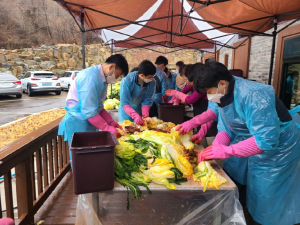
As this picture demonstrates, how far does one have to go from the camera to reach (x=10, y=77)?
47.8 feet

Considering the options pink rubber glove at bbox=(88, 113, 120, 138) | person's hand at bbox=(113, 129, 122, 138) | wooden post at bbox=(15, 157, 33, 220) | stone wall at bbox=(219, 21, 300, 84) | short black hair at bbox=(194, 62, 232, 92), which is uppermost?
stone wall at bbox=(219, 21, 300, 84)

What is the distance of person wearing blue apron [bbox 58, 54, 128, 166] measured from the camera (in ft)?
8.18

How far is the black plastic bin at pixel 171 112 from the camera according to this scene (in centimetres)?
389

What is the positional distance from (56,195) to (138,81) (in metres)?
2.21

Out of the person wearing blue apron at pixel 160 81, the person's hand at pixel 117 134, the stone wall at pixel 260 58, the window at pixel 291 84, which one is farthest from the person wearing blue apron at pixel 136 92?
the stone wall at pixel 260 58

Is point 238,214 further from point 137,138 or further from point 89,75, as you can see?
point 89,75

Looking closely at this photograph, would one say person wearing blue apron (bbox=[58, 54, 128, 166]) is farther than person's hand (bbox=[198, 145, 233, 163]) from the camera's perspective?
Yes

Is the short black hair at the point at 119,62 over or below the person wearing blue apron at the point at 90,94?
over

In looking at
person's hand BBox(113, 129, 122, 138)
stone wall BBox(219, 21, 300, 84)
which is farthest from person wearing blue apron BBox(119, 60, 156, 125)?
stone wall BBox(219, 21, 300, 84)

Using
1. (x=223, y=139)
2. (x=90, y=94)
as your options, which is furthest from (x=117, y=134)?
(x=223, y=139)

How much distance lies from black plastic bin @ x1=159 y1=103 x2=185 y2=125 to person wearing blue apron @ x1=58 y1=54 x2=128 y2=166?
1312 millimetres

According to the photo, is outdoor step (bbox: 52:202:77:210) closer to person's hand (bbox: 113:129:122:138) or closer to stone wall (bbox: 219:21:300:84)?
person's hand (bbox: 113:129:122:138)

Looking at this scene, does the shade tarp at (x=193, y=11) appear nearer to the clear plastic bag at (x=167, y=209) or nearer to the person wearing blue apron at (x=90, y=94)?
the person wearing blue apron at (x=90, y=94)

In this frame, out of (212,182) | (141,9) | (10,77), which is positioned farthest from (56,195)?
(10,77)
